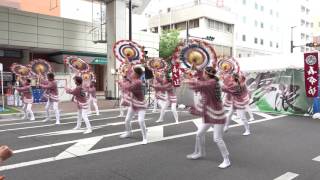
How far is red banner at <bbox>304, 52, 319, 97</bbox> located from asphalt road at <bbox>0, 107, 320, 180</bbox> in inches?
150

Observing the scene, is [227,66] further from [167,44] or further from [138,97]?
[167,44]

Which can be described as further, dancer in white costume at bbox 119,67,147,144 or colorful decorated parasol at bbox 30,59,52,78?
colorful decorated parasol at bbox 30,59,52,78

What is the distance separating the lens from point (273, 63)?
1755 centimetres

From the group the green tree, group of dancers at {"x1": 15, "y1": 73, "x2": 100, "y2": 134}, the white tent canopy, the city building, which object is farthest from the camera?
the green tree

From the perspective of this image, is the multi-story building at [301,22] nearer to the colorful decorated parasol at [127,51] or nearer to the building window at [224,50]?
the building window at [224,50]

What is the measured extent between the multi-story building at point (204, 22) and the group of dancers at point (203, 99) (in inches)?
1415

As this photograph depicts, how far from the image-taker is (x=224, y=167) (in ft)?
22.1

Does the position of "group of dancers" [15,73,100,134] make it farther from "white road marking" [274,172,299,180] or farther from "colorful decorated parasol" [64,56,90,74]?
"white road marking" [274,172,299,180]

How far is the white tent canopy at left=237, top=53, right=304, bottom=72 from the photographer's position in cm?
1658

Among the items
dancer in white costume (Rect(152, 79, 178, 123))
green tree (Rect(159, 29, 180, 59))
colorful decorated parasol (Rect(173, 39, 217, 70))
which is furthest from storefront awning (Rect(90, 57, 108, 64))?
colorful decorated parasol (Rect(173, 39, 217, 70))

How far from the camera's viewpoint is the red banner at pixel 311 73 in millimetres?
14766

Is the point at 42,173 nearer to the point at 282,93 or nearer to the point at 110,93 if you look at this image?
the point at 282,93

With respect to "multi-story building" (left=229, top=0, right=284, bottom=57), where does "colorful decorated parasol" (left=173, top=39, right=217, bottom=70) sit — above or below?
below

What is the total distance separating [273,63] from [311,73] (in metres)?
2.78
